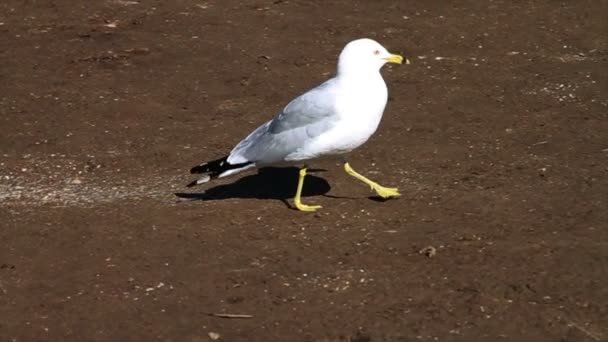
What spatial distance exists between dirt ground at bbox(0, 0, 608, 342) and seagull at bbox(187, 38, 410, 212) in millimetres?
278

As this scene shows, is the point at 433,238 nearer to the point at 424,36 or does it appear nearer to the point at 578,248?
the point at 578,248

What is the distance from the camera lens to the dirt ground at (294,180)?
6262mm

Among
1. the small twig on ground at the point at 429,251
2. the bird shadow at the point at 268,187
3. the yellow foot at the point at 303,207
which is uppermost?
the small twig on ground at the point at 429,251

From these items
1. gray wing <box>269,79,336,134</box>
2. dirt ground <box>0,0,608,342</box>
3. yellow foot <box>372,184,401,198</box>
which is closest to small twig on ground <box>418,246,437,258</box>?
dirt ground <box>0,0,608,342</box>

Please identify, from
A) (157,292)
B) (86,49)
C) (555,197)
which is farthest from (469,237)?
A: (86,49)

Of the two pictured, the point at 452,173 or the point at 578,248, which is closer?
the point at 578,248

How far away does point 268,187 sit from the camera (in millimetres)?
7867

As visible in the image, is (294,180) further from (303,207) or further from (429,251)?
(429,251)

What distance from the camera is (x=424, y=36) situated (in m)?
10.2

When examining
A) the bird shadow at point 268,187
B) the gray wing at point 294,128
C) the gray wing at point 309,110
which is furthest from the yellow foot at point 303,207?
the gray wing at point 309,110

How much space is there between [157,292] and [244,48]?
3.92 m

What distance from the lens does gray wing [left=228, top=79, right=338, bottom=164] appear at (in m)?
7.13

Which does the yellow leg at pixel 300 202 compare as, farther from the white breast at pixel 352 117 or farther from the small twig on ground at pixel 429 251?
the small twig on ground at pixel 429 251

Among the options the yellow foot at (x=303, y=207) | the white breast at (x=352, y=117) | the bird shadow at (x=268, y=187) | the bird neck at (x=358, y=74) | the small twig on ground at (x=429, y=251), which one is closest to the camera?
the small twig on ground at (x=429, y=251)
